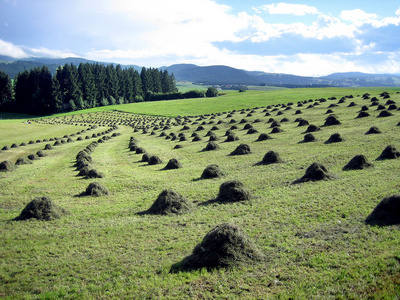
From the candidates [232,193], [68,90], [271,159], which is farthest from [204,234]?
[68,90]

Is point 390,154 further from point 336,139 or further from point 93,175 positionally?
point 93,175

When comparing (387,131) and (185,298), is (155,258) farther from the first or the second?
(387,131)

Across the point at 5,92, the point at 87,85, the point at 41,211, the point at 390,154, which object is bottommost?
Result: the point at 41,211

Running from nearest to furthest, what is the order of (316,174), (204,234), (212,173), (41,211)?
(204,234)
(41,211)
(316,174)
(212,173)

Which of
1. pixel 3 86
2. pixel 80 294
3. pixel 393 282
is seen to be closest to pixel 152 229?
pixel 80 294

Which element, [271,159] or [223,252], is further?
[271,159]

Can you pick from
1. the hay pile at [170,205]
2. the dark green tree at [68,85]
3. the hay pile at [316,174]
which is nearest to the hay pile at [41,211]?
the hay pile at [170,205]

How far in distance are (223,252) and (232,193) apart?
7004 millimetres

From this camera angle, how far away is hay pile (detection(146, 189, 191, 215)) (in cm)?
1566

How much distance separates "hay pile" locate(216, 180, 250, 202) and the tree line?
135 meters

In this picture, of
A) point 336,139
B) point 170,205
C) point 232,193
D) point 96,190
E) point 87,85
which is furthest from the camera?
point 87,85

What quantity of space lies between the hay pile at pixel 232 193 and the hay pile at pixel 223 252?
6.32 meters

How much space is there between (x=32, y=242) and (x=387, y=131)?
33.8m

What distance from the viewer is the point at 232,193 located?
16766 millimetres
